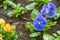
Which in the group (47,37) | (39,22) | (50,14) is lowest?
(47,37)

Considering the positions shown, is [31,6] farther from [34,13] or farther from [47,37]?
[47,37]

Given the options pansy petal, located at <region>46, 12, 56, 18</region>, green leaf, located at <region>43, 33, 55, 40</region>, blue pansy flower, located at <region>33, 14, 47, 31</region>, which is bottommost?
green leaf, located at <region>43, 33, 55, 40</region>

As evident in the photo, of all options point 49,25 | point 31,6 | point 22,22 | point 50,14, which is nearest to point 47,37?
point 49,25

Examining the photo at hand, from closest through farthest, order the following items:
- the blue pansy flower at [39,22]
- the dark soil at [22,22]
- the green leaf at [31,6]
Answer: the blue pansy flower at [39,22], the dark soil at [22,22], the green leaf at [31,6]

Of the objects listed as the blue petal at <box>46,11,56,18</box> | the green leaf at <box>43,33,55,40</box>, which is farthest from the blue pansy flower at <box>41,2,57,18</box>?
the green leaf at <box>43,33,55,40</box>

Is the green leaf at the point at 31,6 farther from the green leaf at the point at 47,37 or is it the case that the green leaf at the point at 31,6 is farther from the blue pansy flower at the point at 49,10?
the green leaf at the point at 47,37

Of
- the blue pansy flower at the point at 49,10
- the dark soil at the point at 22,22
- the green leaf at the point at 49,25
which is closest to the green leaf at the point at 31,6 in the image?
the dark soil at the point at 22,22

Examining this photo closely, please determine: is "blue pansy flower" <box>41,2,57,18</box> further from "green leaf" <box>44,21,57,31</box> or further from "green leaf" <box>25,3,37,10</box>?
"green leaf" <box>25,3,37,10</box>

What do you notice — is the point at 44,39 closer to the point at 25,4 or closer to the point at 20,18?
the point at 20,18
